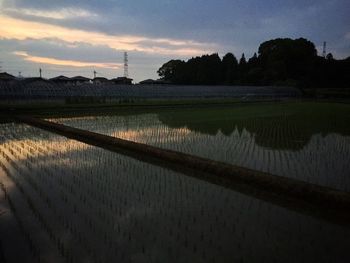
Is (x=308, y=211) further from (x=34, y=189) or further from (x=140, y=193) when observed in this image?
(x=34, y=189)

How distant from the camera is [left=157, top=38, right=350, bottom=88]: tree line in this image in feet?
169

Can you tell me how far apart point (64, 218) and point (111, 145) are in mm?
5757

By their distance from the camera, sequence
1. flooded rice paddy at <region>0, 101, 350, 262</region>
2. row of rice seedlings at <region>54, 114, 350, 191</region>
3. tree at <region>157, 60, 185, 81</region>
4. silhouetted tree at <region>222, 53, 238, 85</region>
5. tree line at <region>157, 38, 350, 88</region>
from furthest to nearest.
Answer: tree at <region>157, 60, 185, 81</region>
silhouetted tree at <region>222, 53, 238, 85</region>
tree line at <region>157, 38, 350, 88</region>
row of rice seedlings at <region>54, 114, 350, 191</region>
flooded rice paddy at <region>0, 101, 350, 262</region>

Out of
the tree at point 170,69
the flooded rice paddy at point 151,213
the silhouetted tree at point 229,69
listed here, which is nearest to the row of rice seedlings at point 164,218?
the flooded rice paddy at point 151,213

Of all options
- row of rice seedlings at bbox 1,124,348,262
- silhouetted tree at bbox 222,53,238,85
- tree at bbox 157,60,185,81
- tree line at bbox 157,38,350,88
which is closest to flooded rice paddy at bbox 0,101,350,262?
row of rice seedlings at bbox 1,124,348,262

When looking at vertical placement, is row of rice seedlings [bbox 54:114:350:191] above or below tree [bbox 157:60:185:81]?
below

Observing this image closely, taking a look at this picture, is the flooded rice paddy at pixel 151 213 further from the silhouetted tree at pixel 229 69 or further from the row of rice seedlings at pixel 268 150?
the silhouetted tree at pixel 229 69

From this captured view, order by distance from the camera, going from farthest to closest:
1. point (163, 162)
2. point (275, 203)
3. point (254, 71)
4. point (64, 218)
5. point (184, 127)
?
point (254, 71) < point (184, 127) < point (163, 162) < point (275, 203) < point (64, 218)

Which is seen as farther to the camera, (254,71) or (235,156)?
(254,71)

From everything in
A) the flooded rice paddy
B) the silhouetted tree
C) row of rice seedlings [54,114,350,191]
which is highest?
the silhouetted tree

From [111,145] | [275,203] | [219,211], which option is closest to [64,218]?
[219,211]

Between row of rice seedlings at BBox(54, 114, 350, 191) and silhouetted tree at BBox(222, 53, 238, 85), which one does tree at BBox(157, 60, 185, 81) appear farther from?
row of rice seedlings at BBox(54, 114, 350, 191)

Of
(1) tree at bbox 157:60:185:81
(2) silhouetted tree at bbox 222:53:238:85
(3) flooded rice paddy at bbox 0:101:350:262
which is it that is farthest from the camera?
(1) tree at bbox 157:60:185:81

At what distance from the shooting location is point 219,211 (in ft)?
15.8
